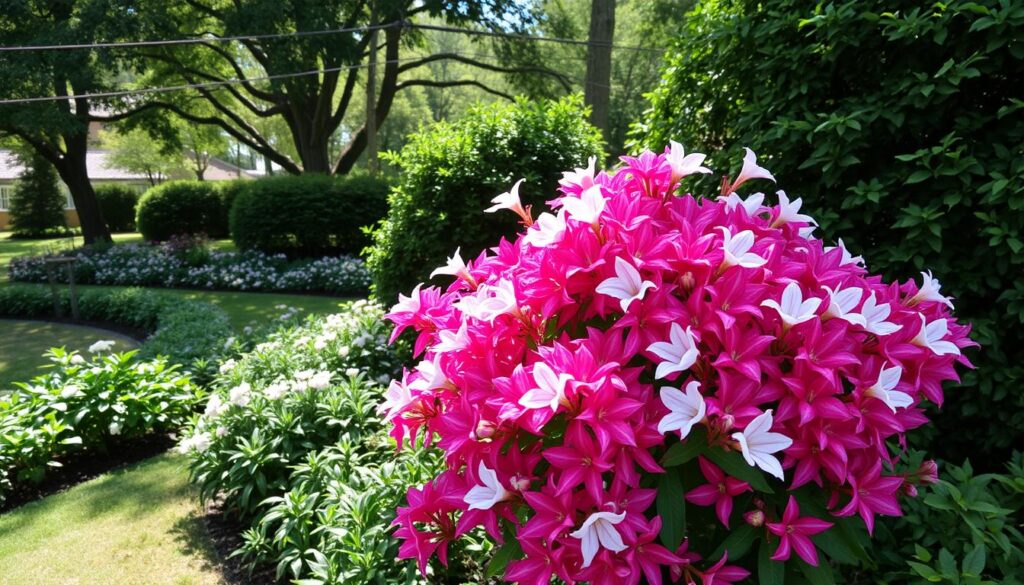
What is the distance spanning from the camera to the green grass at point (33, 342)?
23.2 ft

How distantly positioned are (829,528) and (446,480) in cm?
88

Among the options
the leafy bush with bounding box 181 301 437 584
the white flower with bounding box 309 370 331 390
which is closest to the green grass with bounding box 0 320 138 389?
the leafy bush with bounding box 181 301 437 584

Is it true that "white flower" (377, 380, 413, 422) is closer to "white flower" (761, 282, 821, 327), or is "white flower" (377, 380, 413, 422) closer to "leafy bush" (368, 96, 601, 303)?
"white flower" (761, 282, 821, 327)

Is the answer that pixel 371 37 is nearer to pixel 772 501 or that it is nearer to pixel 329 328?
pixel 329 328

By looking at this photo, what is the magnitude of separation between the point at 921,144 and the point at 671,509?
6.67 ft

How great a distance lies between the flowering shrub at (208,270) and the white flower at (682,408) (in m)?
10.1

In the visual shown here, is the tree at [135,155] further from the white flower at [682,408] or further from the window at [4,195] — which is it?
the white flower at [682,408]

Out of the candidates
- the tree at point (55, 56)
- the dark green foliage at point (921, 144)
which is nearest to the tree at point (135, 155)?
the tree at point (55, 56)

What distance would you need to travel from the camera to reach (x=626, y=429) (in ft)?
4.15

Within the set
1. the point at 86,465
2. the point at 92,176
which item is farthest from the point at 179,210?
the point at 92,176

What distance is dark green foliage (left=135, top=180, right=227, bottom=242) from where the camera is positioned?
19797mm

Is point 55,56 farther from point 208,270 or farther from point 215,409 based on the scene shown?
point 215,409

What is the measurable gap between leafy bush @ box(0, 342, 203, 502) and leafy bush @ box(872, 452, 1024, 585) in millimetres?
4489

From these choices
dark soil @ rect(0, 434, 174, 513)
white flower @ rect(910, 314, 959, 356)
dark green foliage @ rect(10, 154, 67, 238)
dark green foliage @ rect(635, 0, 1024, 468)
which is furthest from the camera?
dark green foliage @ rect(10, 154, 67, 238)
